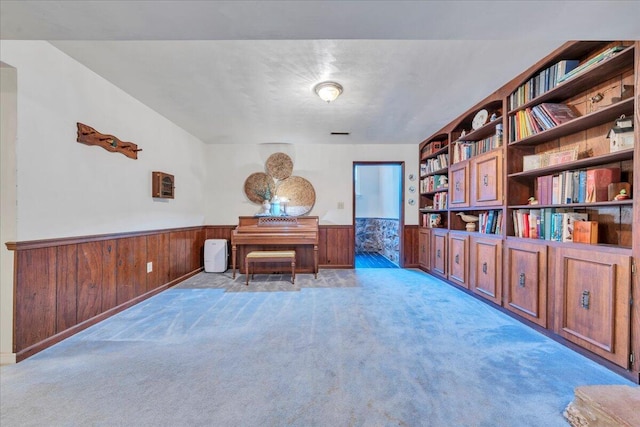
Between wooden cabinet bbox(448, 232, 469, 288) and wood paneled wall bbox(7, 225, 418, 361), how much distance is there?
386 cm

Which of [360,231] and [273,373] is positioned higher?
[360,231]

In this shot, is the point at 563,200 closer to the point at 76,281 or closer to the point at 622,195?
the point at 622,195

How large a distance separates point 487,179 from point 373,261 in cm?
302

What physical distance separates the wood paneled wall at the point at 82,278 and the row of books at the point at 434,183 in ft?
13.2

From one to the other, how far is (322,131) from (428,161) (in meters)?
1.94

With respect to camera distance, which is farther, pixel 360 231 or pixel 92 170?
pixel 360 231

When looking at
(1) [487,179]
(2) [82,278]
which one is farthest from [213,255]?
(1) [487,179]

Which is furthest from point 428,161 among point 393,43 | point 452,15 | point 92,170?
point 92,170

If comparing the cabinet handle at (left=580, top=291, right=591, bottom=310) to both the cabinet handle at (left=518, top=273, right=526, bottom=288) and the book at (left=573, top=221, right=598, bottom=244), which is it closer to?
the book at (left=573, top=221, right=598, bottom=244)

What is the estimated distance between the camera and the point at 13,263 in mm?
1700

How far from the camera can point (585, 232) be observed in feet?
6.04

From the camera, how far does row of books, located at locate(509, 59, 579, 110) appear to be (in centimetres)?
195

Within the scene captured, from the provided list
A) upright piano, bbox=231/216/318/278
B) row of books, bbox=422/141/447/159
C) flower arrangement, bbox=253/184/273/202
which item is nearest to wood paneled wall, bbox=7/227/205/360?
upright piano, bbox=231/216/318/278

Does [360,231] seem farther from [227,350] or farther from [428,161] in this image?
[227,350]
